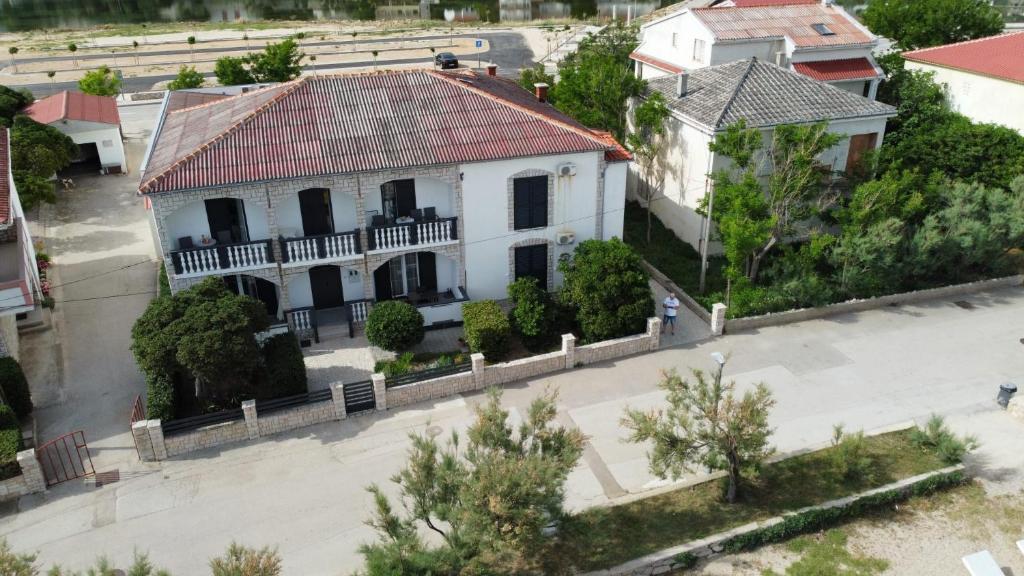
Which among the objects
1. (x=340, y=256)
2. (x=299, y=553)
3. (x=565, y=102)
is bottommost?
(x=299, y=553)

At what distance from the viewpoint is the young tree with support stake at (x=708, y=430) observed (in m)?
16.7

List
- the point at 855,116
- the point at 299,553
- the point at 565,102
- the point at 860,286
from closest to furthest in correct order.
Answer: the point at 299,553, the point at 860,286, the point at 855,116, the point at 565,102

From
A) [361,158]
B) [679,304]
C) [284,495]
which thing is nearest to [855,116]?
[679,304]

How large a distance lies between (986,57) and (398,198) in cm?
2796

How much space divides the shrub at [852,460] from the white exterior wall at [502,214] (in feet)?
36.0

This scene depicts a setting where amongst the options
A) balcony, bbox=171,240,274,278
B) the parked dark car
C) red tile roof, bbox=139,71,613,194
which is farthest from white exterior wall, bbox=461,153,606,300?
the parked dark car

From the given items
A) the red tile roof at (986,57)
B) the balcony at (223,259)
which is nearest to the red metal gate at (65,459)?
the balcony at (223,259)

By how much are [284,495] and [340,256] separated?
26.2 feet

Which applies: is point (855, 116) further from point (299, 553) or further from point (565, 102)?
point (299, 553)

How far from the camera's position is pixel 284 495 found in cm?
1883

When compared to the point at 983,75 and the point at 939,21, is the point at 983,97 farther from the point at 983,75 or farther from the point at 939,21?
the point at 939,21

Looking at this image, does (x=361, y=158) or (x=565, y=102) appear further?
(x=565, y=102)

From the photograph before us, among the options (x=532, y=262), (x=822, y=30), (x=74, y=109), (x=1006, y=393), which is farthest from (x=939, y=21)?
(x=74, y=109)

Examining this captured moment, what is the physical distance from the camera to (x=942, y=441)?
64.2ft
